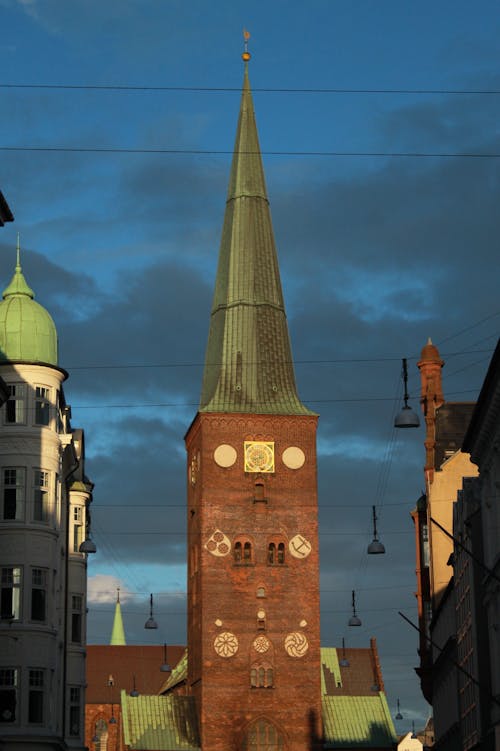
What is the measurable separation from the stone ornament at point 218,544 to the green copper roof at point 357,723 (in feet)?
35.9

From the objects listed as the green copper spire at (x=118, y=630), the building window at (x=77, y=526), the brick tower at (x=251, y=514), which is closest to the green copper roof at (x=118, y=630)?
the green copper spire at (x=118, y=630)

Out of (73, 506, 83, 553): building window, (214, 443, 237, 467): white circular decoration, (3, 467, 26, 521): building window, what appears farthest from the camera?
(214, 443, 237, 467): white circular decoration

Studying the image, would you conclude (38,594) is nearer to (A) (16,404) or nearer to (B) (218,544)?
(A) (16,404)

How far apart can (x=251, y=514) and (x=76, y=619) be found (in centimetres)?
2885

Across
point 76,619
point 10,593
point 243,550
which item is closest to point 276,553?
point 243,550

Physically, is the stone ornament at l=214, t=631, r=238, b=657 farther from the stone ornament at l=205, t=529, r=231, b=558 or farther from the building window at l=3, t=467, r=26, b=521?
the building window at l=3, t=467, r=26, b=521

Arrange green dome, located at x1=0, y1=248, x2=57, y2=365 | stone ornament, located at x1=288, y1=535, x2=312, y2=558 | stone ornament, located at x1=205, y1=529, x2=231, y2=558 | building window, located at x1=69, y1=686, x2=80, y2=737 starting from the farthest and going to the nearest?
stone ornament, located at x1=288, y1=535, x2=312, y2=558
stone ornament, located at x1=205, y1=529, x2=231, y2=558
building window, located at x1=69, y1=686, x2=80, y2=737
green dome, located at x1=0, y1=248, x2=57, y2=365

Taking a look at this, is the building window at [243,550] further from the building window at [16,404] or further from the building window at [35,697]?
the building window at [35,697]

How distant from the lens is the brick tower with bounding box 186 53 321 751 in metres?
90.2

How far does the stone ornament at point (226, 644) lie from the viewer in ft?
298

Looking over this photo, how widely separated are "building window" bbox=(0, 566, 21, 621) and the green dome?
24.6ft

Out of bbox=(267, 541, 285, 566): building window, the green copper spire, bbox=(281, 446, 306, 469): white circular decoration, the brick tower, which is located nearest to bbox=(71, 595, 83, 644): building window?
the brick tower

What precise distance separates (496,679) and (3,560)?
678 inches

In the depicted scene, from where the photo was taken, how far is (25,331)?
5509cm
